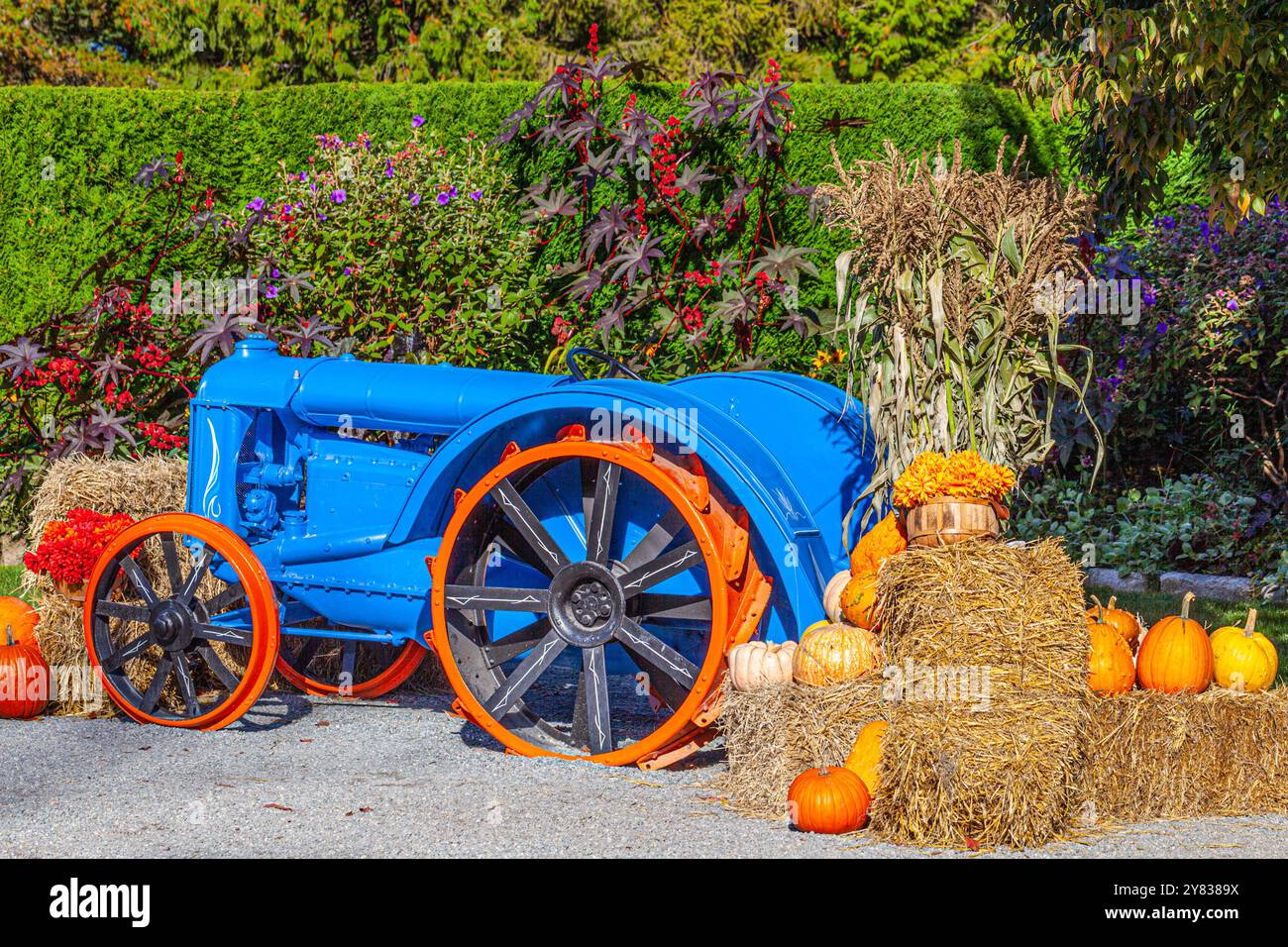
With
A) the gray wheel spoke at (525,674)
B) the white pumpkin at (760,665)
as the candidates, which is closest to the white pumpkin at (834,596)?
the white pumpkin at (760,665)

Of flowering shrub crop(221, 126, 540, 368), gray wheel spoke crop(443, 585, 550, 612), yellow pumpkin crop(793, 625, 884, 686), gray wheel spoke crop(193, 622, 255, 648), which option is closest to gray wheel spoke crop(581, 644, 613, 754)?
gray wheel spoke crop(443, 585, 550, 612)

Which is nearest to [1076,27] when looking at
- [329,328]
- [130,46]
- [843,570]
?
[843,570]

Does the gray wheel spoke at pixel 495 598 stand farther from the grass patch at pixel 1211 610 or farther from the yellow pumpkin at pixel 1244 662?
the grass patch at pixel 1211 610

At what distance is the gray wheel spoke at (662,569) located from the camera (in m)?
4.41

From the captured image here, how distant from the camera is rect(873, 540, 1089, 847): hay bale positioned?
3715mm

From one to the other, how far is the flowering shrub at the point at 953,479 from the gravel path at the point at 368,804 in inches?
39.5

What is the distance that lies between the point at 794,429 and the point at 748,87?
3458mm

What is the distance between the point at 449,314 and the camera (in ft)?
24.7

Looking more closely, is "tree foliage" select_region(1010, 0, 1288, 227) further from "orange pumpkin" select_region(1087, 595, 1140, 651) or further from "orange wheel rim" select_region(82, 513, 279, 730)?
"orange wheel rim" select_region(82, 513, 279, 730)

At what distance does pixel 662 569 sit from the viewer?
14.6 ft

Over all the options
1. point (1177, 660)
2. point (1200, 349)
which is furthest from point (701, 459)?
point (1200, 349)

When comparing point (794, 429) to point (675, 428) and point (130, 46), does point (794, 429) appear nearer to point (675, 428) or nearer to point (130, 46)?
point (675, 428)

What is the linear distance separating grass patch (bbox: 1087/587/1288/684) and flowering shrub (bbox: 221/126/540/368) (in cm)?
342

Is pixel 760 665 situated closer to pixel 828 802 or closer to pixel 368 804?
pixel 828 802
